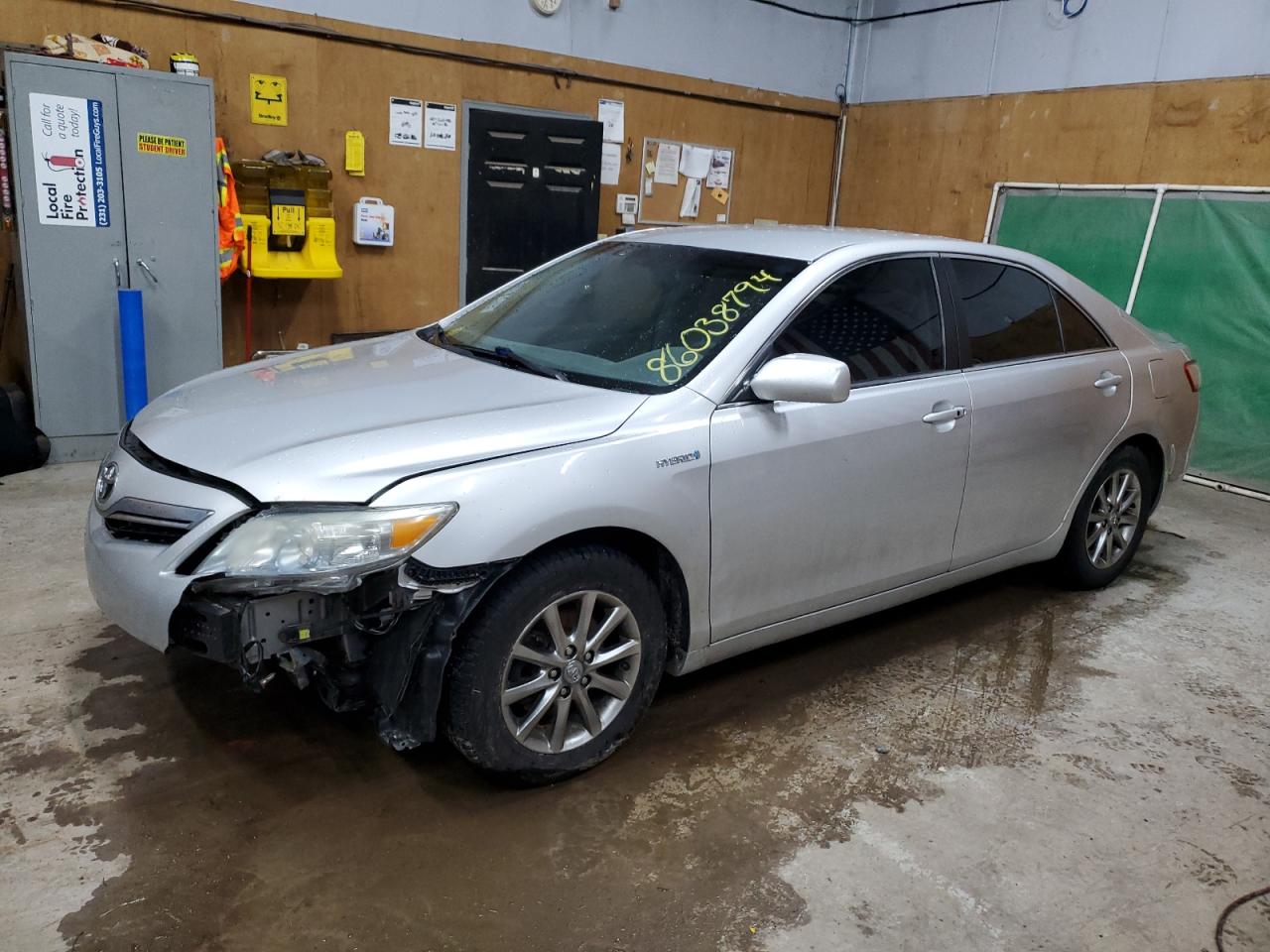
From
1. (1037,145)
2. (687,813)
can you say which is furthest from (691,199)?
(687,813)

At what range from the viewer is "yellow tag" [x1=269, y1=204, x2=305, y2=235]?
19.1 ft

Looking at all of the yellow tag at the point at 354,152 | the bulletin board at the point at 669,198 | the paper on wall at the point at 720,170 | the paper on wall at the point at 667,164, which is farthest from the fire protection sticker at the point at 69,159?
the paper on wall at the point at 720,170

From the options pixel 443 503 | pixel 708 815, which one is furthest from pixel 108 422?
pixel 708 815

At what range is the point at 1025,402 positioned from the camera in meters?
3.42

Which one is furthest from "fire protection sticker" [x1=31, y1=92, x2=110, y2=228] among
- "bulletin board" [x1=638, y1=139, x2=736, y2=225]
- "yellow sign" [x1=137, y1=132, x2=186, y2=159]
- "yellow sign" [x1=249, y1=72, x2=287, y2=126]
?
"bulletin board" [x1=638, y1=139, x2=736, y2=225]

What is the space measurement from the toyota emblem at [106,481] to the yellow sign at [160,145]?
3253 millimetres

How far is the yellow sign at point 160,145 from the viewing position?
5090 mm

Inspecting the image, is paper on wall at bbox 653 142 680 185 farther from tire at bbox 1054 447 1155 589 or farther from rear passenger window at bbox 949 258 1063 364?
tire at bbox 1054 447 1155 589

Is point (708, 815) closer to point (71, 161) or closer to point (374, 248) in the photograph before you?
point (71, 161)

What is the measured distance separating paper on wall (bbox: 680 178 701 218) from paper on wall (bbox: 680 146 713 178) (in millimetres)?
53

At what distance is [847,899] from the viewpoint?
2.24 meters

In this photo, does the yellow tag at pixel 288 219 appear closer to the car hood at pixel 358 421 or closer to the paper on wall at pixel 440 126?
the paper on wall at pixel 440 126

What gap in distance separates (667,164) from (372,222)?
8.01 feet

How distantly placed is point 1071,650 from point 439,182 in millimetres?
4958
